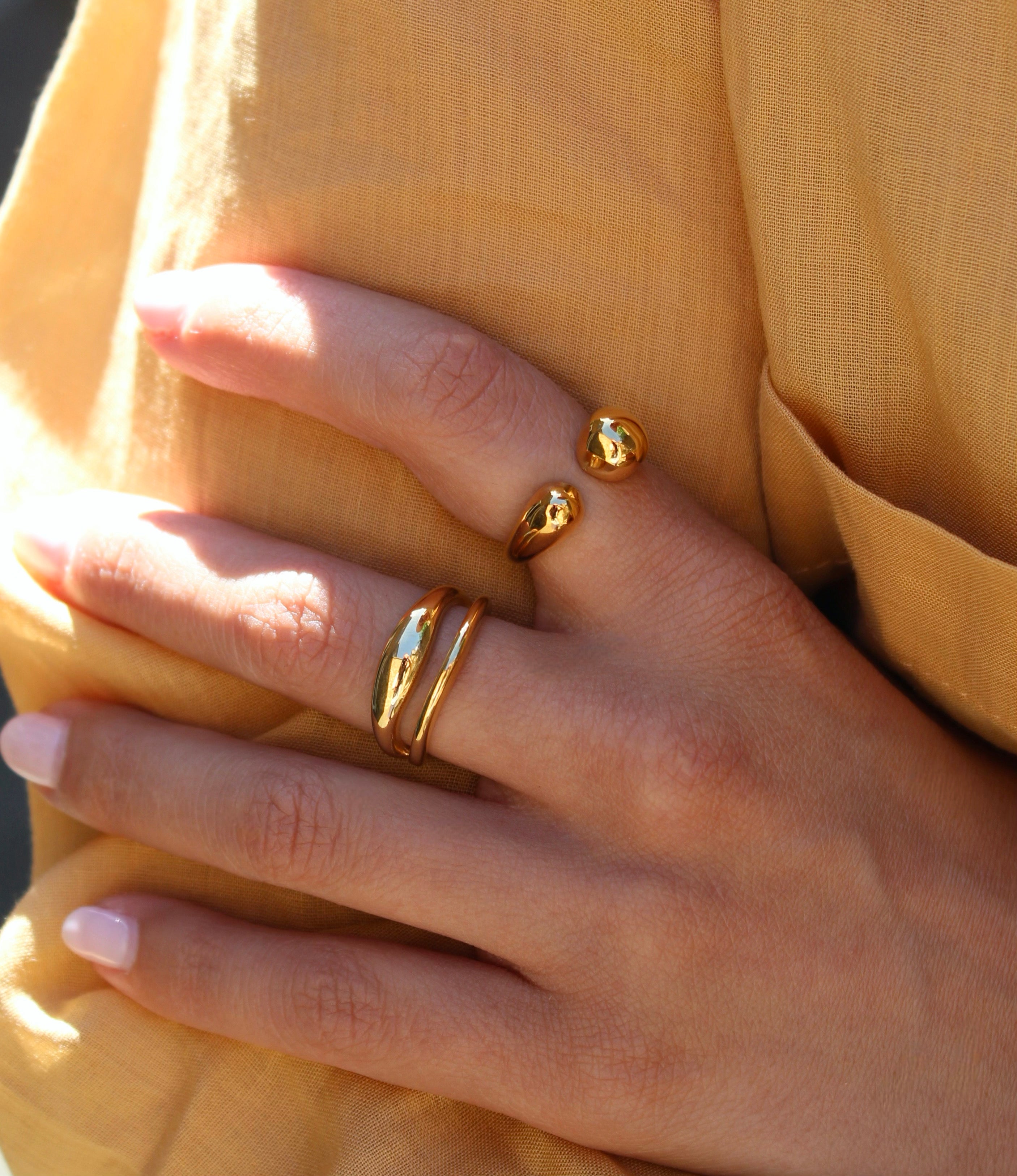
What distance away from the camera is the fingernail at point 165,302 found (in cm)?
77

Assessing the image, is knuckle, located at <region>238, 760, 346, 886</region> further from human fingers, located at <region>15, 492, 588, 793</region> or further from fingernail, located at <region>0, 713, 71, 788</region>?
fingernail, located at <region>0, 713, 71, 788</region>

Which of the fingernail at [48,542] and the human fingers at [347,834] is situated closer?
the human fingers at [347,834]

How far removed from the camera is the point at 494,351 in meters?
0.73

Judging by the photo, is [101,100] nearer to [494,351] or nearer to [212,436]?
[212,436]

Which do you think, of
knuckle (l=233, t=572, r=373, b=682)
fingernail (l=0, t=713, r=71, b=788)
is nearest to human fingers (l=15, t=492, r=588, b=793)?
knuckle (l=233, t=572, r=373, b=682)

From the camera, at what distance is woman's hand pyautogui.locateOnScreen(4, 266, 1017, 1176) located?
0.71 metres

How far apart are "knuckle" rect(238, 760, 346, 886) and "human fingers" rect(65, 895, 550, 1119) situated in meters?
0.06

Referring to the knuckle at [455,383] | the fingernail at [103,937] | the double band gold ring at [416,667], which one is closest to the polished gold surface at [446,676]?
A: the double band gold ring at [416,667]

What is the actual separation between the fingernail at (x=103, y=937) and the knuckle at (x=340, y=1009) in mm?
135

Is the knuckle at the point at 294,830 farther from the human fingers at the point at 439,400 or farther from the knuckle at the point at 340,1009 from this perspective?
the human fingers at the point at 439,400

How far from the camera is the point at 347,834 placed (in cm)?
72

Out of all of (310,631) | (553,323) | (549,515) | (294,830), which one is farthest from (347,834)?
(553,323)

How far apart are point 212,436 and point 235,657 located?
175 mm

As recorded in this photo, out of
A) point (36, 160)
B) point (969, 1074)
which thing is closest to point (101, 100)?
point (36, 160)
